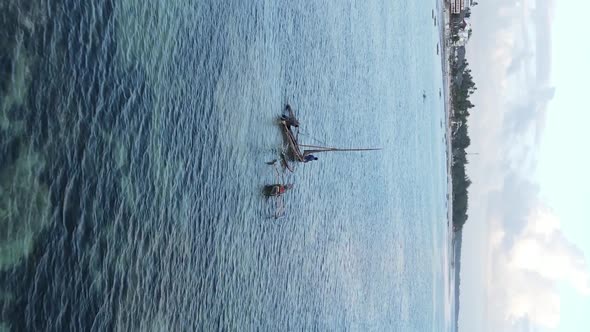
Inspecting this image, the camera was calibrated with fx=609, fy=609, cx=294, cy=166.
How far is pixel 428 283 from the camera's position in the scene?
4944cm

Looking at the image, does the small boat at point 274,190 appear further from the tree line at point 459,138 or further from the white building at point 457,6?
the white building at point 457,6

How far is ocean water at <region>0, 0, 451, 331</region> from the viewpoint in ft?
36.4

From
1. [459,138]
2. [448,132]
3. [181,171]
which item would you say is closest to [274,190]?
[181,171]

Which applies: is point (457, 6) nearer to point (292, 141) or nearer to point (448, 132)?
point (448, 132)

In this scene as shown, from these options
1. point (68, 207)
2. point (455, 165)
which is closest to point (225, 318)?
point (68, 207)

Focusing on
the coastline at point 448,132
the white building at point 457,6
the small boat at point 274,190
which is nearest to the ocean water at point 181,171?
the small boat at point 274,190

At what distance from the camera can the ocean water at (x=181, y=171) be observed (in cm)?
1110

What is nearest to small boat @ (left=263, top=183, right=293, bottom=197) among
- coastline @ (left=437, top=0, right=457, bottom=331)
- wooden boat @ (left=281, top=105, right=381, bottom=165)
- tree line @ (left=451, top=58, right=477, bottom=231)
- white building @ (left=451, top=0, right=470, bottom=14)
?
wooden boat @ (left=281, top=105, right=381, bottom=165)

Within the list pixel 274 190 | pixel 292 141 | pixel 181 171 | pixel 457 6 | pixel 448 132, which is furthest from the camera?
pixel 457 6

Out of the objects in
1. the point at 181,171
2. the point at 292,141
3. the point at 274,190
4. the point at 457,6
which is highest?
the point at 457,6

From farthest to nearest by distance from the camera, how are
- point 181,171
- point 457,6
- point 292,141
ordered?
point 457,6, point 292,141, point 181,171

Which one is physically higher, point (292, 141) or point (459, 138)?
point (459, 138)

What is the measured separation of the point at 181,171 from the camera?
1616 centimetres

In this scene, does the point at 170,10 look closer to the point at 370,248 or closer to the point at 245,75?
the point at 245,75
